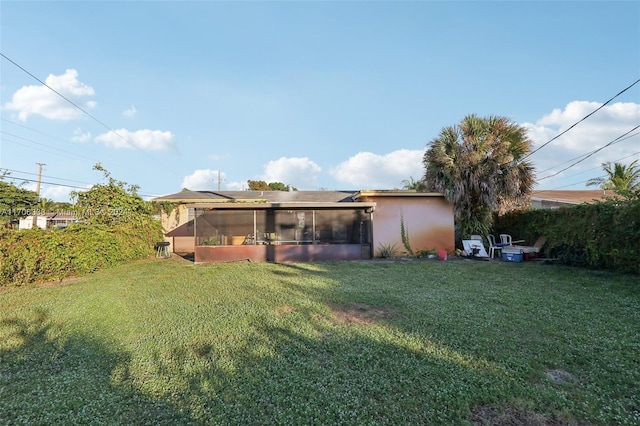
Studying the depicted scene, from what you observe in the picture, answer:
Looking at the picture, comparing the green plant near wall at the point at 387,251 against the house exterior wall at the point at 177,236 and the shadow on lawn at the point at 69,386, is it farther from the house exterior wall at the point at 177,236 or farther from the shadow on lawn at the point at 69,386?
the shadow on lawn at the point at 69,386

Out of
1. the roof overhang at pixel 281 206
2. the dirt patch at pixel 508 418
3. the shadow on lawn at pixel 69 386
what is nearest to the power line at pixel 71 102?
the roof overhang at pixel 281 206

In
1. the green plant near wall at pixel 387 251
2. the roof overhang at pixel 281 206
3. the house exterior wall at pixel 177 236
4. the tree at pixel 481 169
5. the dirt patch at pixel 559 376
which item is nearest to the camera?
the dirt patch at pixel 559 376

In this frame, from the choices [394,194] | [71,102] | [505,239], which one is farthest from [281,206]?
[505,239]

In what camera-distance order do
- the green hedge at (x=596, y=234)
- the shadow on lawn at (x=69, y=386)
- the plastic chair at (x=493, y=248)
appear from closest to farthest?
1. the shadow on lawn at (x=69, y=386)
2. the green hedge at (x=596, y=234)
3. the plastic chair at (x=493, y=248)

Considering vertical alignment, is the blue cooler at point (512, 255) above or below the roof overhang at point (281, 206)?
below

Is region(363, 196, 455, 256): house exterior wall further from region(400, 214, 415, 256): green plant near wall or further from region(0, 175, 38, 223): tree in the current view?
region(0, 175, 38, 223): tree

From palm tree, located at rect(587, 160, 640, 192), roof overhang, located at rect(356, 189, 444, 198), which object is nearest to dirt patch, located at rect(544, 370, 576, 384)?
roof overhang, located at rect(356, 189, 444, 198)

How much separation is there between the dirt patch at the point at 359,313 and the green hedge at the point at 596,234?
6.79 metres

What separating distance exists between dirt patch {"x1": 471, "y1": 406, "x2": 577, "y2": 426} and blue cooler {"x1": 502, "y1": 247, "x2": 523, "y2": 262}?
9.83 meters

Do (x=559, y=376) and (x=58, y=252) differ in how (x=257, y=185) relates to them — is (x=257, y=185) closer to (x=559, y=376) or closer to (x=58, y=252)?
(x=58, y=252)

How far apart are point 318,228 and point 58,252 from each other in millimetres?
7732

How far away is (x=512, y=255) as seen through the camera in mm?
10578

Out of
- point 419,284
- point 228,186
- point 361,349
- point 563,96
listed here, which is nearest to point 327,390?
point 361,349

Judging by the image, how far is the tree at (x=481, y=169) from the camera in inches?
463
